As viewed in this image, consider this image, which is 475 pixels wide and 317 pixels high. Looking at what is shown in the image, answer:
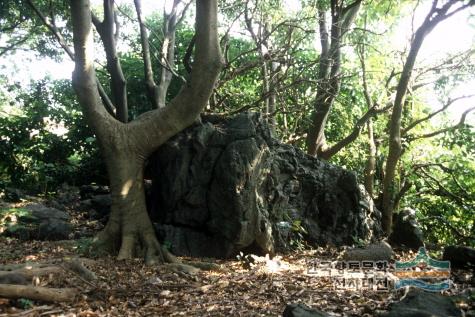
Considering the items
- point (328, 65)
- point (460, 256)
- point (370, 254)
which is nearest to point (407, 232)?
point (370, 254)

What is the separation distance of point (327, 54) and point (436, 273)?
6161mm

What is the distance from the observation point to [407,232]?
9422mm

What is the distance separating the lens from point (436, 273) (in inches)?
245

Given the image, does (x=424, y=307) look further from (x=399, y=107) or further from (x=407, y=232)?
(x=399, y=107)

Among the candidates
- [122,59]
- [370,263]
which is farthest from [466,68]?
[122,59]

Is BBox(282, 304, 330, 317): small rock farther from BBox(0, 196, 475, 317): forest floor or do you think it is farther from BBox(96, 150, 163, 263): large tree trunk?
BBox(96, 150, 163, 263): large tree trunk

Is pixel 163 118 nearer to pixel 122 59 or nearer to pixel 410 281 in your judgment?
pixel 410 281

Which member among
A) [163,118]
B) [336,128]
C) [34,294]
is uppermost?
[336,128]

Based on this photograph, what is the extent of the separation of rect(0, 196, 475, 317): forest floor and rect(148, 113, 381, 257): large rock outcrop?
2.75 ft

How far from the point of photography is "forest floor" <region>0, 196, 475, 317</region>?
4891 mm

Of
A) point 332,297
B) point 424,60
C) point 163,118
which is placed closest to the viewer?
point 332,297

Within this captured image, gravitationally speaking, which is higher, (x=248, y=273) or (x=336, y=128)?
(x=336, y=128)

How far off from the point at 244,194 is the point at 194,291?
2386 millimetres

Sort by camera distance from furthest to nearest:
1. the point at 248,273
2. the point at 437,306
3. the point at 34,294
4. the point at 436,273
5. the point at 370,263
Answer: the point at 370,263
the point at 248,273
the point at 436,273
the point at 34,294
the point at 437,306
